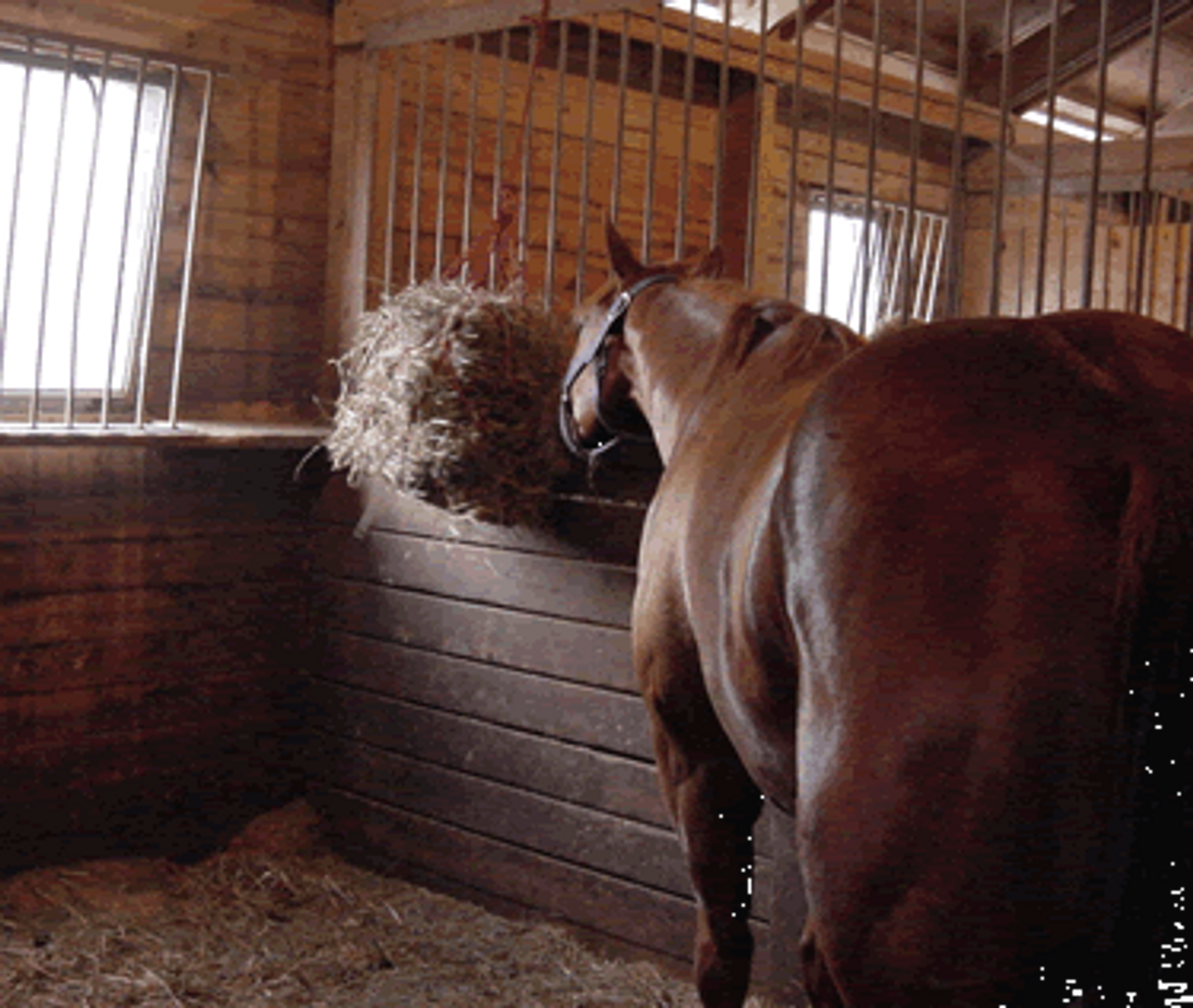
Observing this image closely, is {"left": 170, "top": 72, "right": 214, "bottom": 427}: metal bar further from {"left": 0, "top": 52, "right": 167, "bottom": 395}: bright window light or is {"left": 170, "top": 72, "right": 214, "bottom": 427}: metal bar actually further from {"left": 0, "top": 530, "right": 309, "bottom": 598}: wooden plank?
{"left": 0, "top": 530, "right": 309, "bottom": 598}: wooden plank

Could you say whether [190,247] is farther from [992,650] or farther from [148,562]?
[992,650]

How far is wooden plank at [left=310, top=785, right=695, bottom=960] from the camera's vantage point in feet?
9.63

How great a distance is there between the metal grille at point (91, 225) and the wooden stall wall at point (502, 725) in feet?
2.15

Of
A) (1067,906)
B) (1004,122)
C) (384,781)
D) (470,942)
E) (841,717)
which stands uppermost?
(1004,122)

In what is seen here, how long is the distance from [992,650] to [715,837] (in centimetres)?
107

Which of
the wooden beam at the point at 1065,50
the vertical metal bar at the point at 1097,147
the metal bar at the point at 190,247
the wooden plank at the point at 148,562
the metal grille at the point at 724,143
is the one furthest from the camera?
the wooden beam at the point at 1065,50

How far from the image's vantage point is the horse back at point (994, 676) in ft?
3.85

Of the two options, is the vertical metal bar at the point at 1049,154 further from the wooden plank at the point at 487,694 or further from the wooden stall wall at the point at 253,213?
the wooden stall wall at the point at 253,213

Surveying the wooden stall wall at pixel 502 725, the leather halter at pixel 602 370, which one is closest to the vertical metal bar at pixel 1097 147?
the leather halter at pixel 602 370

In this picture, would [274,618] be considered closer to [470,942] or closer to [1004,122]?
[470,942]

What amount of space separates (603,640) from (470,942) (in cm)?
74

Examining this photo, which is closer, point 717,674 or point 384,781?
point 717,674

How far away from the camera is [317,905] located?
10.8ft

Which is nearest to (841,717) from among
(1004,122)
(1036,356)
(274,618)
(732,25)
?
(1036,356)
